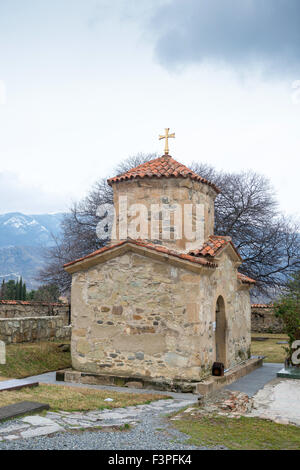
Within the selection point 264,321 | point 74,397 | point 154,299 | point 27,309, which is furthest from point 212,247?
point 264,321

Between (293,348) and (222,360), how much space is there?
7.28 feet

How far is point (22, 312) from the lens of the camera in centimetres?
2050

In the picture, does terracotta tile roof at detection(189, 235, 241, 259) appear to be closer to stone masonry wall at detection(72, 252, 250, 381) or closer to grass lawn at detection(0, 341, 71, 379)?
stone masonry wall at detection(72, 252, 250, 381)

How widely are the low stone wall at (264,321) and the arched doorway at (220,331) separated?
12.8m

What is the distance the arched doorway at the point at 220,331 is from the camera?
12.4 metres

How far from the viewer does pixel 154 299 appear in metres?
10.5

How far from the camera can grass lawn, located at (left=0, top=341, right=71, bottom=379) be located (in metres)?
11.4

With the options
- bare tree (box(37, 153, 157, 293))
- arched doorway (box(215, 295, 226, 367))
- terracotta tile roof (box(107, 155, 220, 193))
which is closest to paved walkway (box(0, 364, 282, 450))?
arched doorway (box(215, 295, 226, 367))

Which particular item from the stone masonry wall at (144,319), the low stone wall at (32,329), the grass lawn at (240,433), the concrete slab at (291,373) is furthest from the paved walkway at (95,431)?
the low stone wall at (32,329)

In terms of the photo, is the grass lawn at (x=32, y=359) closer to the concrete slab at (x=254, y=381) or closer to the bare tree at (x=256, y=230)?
the concrete slab at (x=254, y=381)

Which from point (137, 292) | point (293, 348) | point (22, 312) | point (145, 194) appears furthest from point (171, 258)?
point (22, 312)

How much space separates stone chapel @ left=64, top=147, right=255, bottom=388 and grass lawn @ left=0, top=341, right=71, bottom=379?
59.5 inches

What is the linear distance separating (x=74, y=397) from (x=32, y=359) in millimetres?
4302
